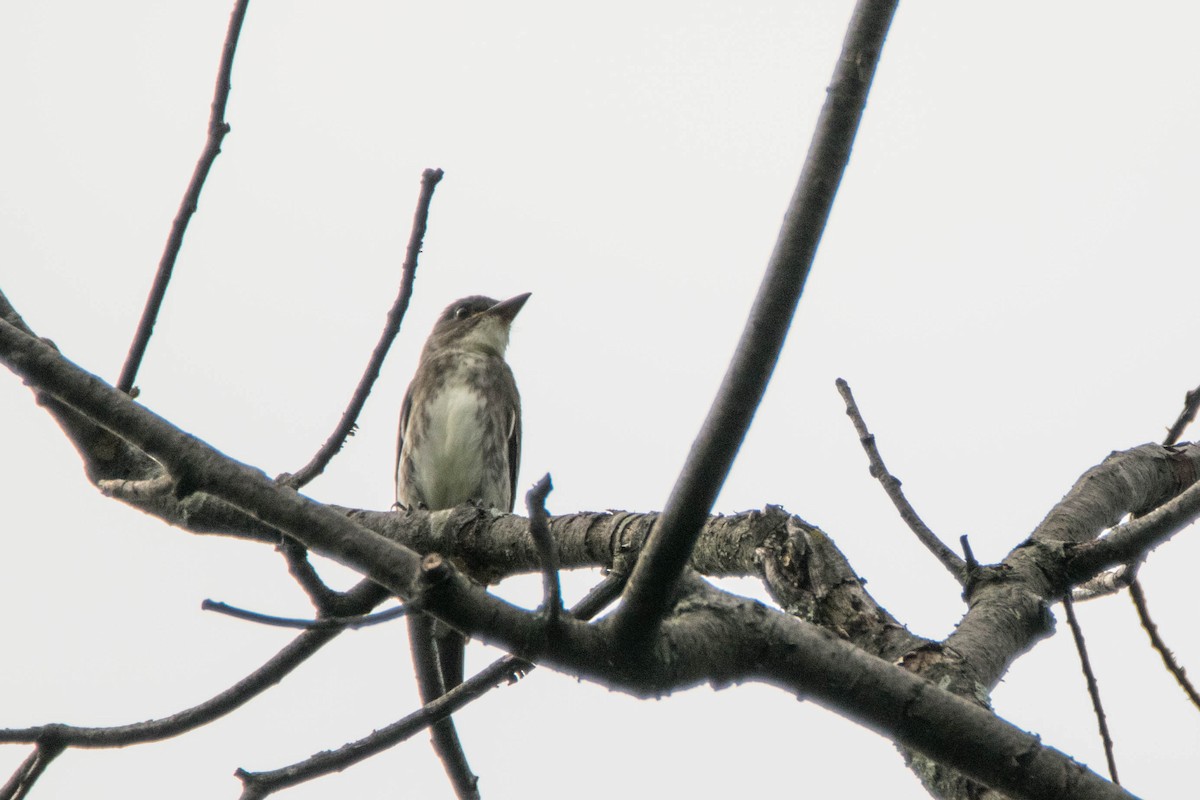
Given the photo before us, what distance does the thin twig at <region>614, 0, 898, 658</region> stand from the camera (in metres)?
1.85

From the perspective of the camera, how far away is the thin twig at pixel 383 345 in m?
3.26

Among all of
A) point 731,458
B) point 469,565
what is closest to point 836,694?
point 731,458

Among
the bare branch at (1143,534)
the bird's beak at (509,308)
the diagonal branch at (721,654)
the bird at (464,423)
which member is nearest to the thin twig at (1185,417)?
the bare branch at (1143,534)

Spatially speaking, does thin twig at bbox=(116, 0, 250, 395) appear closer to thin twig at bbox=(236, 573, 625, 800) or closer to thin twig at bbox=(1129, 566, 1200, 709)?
thin twig at bbox=(236, 573, 625, 800)

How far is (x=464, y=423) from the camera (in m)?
A: 8.23

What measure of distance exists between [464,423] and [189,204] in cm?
498

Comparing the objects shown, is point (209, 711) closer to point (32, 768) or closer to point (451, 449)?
point (32, 768)

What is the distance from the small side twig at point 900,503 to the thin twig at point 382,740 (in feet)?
3.89

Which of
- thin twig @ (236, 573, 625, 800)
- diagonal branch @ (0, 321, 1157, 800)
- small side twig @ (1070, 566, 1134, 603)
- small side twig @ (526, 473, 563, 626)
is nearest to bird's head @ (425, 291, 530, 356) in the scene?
small side twig @ (1070, 566, 1134, 603)

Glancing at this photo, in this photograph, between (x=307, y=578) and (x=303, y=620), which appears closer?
(x=303, y=620)


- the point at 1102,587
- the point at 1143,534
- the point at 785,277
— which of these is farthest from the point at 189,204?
the point at 1102,587

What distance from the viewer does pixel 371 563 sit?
1.99 metres

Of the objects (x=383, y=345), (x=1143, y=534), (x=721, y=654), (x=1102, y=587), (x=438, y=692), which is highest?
(x=383, y=345)

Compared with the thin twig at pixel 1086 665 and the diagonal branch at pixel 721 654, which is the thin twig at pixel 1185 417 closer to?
the thin twig at pixel 1086 665
